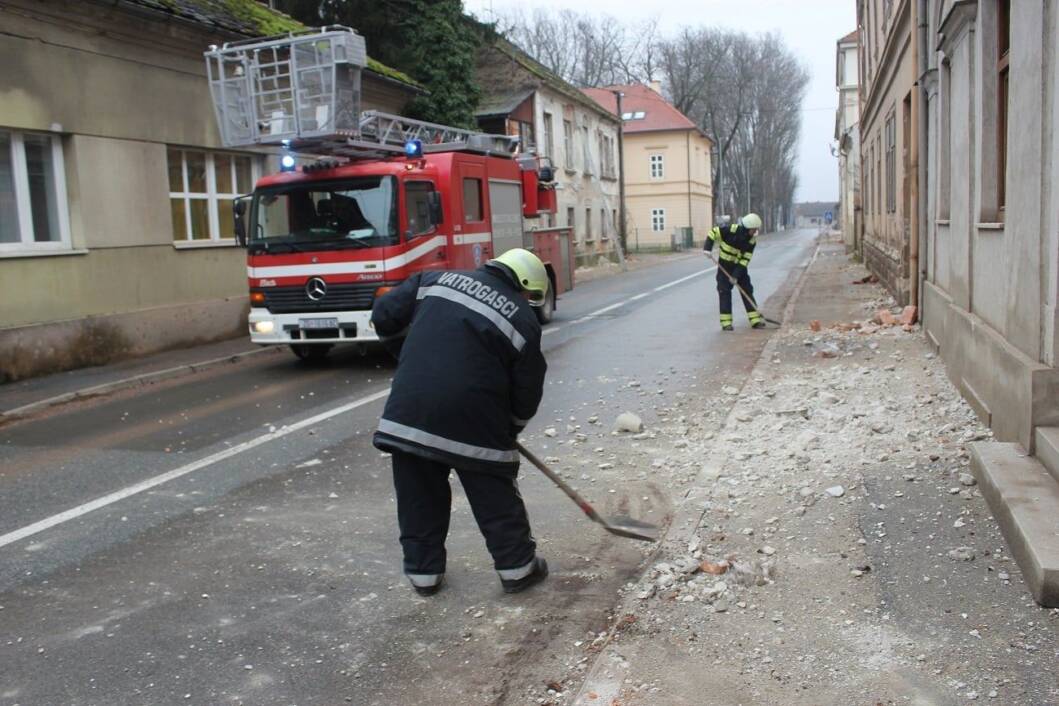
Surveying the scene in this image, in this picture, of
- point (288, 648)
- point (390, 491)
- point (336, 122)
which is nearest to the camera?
point (288, 648)

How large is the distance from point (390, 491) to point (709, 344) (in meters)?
7.29

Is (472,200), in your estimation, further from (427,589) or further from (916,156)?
(427,589)

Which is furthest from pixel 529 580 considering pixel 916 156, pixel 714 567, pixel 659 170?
pixel 659 170

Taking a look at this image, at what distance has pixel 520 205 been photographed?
14656 mm

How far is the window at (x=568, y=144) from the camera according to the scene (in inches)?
1491

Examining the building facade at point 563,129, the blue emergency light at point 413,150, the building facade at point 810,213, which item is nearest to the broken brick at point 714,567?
the blue emergency light at point 413,150

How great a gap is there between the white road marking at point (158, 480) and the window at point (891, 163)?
37.7 feet

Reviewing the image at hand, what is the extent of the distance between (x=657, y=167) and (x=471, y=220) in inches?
2024

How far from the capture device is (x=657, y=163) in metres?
62.1

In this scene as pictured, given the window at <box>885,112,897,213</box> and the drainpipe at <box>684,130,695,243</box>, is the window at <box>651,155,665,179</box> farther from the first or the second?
the window at <box>885,112,897,213</box>

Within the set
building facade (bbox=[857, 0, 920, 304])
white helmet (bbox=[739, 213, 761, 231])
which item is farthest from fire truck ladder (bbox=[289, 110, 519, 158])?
building facade (bbox=[857, 0, 920, 304])

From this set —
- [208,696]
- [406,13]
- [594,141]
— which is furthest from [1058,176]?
[594,141]

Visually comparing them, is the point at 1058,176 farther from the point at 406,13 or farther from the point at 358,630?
the point at 406,13

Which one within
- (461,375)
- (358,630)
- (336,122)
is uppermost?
(336,122)
